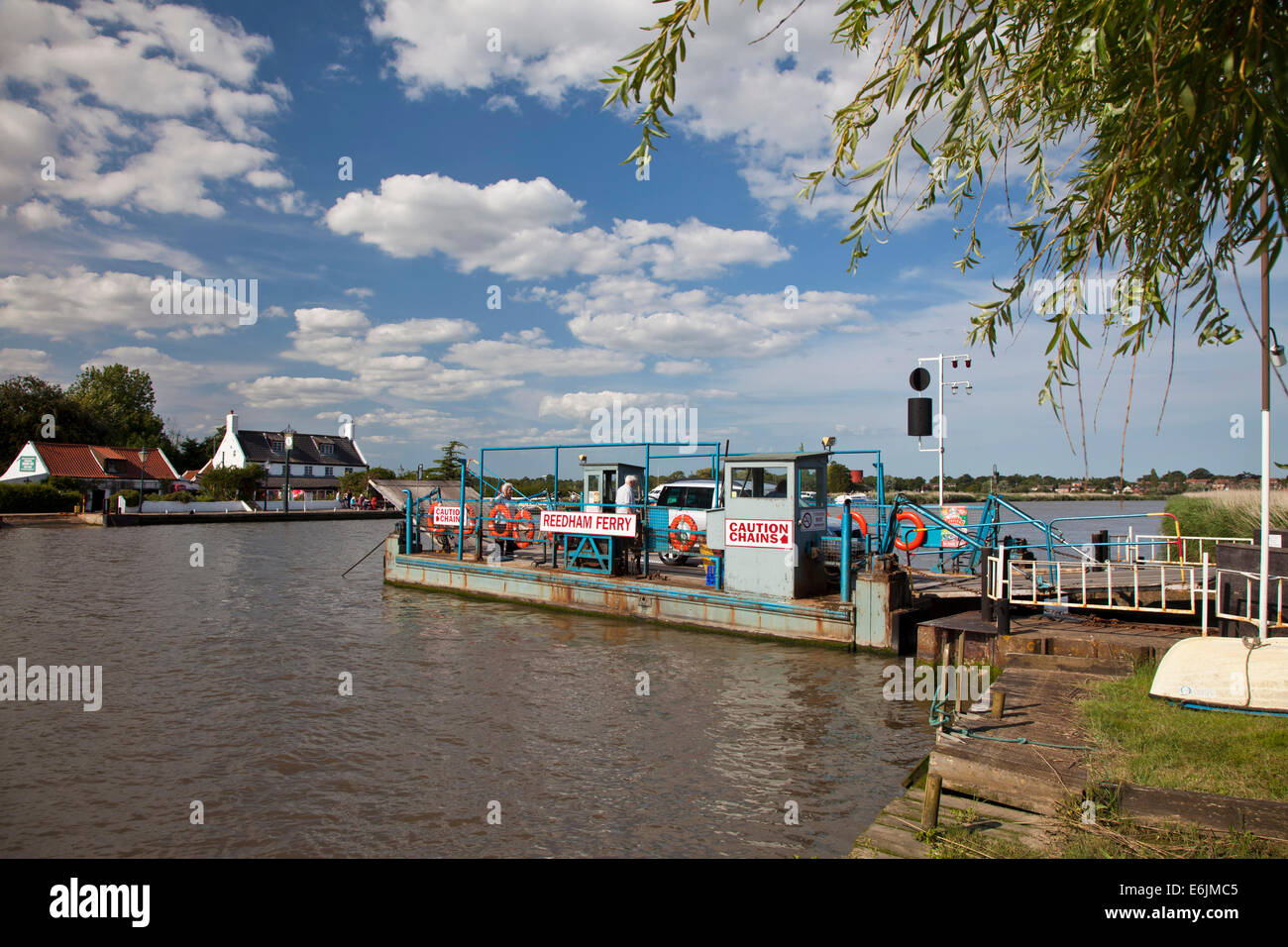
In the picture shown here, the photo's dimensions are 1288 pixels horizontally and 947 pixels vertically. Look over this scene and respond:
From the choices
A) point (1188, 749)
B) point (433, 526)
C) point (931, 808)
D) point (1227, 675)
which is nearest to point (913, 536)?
point (1227, 675)

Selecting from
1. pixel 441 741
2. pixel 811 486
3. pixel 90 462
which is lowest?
pixel 441 741

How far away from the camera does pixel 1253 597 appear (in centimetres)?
835

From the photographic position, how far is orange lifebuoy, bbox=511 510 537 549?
1936 cm

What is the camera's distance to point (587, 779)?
7.41m

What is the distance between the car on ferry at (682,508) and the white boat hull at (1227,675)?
1083cm

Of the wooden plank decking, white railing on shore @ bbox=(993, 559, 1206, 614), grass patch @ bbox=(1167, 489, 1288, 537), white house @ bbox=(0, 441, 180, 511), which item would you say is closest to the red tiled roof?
white house @ bbox=(0, 441, 180, 511)

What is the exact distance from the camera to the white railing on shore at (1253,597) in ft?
25.5

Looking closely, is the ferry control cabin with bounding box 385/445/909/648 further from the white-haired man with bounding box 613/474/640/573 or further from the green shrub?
the green shrub

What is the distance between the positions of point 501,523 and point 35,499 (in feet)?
141

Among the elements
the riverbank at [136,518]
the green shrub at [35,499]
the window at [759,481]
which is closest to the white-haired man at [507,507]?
the window at [759,481]

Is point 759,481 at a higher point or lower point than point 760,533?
higher

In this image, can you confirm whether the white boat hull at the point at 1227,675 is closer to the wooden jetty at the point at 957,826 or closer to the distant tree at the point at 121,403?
the wooden jetty at the point at 957,826

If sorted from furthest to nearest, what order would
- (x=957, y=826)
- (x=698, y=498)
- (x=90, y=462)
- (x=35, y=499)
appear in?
(x=90, y=462)
(x=35, y=499)
(x=698, y=498)
(x=957, y=826)

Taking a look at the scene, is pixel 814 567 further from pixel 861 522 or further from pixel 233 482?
pixel 233 482
